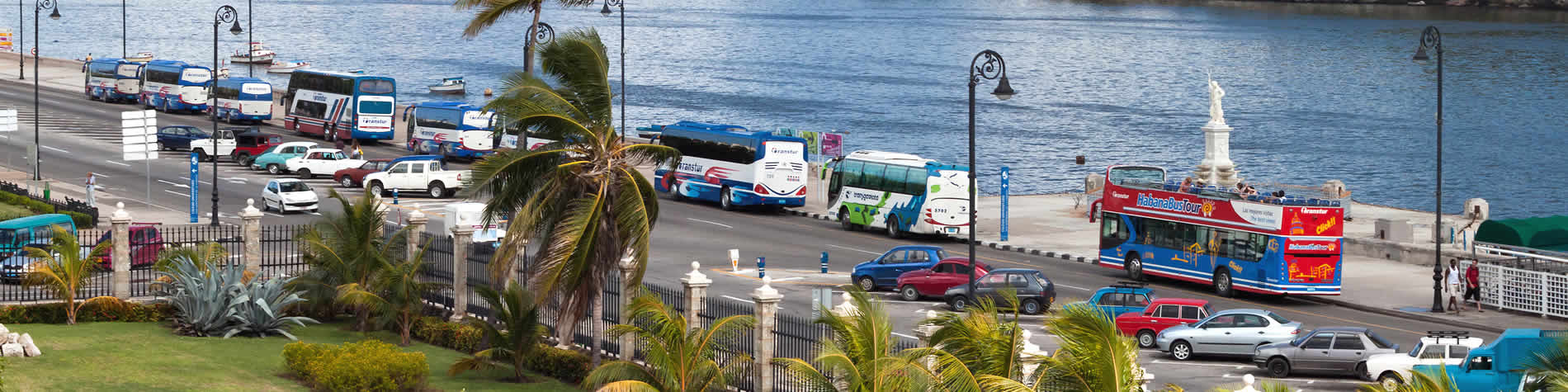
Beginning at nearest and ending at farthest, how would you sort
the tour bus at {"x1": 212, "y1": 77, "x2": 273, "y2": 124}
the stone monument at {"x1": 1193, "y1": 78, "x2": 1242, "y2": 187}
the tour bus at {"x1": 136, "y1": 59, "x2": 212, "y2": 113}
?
the stone monument at {"x1": 1193, "y1": 78, "x2": 1242, "y2": 187} → the tour bus at {"x1": 212, "y1": 77, "x2": 273, "y2": 124} → the tour bus at {"x1": 136, "y1": 59, "x2": 212, "y2": 113}

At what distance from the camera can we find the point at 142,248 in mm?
31062

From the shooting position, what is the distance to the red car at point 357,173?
5800 cm

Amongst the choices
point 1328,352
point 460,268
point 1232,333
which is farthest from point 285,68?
point 1328,352

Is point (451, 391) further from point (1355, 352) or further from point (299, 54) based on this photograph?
point (299, 54)

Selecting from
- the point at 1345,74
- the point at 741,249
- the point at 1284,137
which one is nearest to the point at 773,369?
the point at 741,249

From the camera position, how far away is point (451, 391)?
2456cm

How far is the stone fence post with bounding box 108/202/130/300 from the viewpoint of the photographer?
95.5ft

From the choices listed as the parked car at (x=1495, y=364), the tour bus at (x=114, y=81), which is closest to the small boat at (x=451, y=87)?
the tour bus at (x=114, y=81)

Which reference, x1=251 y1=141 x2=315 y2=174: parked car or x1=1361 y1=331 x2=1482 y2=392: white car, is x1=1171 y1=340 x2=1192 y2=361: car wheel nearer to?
x1=1361 y1=331 x2=1482 y2=392: white car

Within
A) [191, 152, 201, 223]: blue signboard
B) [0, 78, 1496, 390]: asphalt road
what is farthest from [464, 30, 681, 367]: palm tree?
[191, 152, 201, 223]: blue signboard

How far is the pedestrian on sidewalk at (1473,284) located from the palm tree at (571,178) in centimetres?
2410

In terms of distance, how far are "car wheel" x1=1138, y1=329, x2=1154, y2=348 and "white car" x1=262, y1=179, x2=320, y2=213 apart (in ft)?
94.1

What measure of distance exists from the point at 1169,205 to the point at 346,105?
40.3m

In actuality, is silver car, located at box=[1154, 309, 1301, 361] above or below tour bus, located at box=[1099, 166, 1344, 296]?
below
